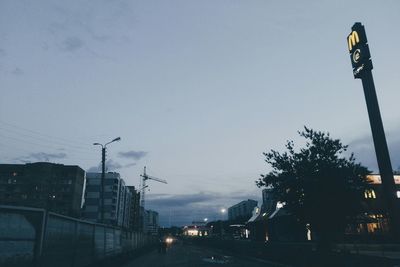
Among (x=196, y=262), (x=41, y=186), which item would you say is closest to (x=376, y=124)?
(x=196, y=262)

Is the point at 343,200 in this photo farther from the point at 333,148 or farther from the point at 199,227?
the point at 199,227

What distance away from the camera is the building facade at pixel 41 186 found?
101625 mm

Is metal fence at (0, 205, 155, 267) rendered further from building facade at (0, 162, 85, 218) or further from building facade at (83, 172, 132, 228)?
building facade at (83, 172, 132, 228)

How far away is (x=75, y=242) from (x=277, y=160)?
55.3ft

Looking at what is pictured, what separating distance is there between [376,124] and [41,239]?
89.0 feet

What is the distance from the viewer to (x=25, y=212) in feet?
33.6

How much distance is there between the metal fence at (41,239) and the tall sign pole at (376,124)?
22822 mm

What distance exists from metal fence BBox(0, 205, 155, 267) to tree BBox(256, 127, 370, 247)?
14792 millimetres

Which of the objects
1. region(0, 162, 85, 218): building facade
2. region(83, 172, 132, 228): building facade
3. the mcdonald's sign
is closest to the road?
the mcdonald's sign

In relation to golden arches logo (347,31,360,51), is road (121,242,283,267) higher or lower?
lower

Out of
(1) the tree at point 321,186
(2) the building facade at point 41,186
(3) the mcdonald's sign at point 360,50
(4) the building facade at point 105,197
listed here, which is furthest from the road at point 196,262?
(4) the building facade at point 105,197

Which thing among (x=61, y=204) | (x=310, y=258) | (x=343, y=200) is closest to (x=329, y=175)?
(x=343, y=200)

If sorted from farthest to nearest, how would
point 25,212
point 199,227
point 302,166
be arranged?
point 199,227 → point 302,166 → point 25,212

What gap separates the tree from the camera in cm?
2341
